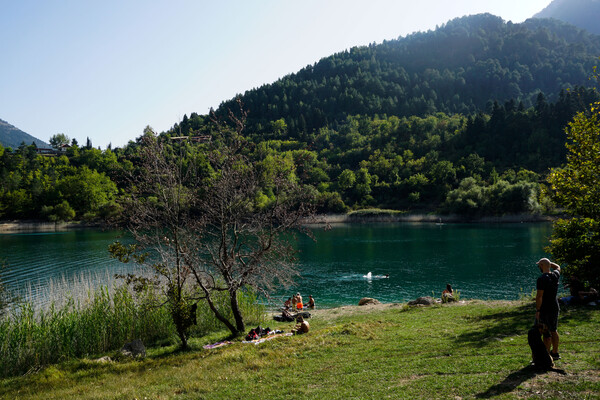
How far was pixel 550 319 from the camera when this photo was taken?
27.9ft

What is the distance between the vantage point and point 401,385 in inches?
326

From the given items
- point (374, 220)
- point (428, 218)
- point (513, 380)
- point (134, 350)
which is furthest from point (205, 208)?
point (374, 220)

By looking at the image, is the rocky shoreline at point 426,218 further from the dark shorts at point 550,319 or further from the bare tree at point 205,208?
the dark shorts at point 550,319

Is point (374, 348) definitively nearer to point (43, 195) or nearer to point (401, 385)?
point (401, 385)

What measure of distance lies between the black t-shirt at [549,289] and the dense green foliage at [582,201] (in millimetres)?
8654

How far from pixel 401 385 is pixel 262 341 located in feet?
23.3

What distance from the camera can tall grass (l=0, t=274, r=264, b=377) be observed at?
15.1 m

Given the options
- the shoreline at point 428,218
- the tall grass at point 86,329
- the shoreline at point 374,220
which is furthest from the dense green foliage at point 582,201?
the shoreline at point 374,220

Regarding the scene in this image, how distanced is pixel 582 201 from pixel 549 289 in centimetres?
949

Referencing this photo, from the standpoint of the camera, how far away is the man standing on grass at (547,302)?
331 inches

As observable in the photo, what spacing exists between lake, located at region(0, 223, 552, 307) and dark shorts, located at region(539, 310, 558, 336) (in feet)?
44.6

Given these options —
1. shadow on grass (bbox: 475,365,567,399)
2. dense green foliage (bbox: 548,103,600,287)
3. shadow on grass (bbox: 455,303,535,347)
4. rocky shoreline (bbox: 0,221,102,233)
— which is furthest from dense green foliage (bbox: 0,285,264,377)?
rocky shoreline (bbox: 0,221,102,233)

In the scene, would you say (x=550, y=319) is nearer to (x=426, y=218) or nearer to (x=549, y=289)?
(x=549, y=289)

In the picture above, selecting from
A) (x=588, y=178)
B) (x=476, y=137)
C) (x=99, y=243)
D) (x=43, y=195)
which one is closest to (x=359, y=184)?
(x=476, y=137)
